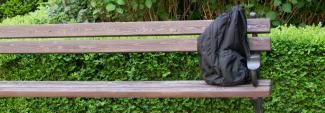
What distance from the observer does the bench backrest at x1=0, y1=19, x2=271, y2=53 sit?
13.6 feet

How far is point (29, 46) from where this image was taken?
4.43 m

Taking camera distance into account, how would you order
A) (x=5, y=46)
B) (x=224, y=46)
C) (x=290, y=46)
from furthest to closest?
(x=5, y=46) < (x=290, y=46) < (x=224, y=46)

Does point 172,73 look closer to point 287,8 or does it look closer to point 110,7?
point 110,7

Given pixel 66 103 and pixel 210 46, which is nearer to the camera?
pixel 210 46

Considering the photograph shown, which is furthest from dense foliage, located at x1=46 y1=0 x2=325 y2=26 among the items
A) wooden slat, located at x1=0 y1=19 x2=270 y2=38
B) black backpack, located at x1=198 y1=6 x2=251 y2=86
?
black backpack, located at x1=198 y1=6 x2=251 y2=86

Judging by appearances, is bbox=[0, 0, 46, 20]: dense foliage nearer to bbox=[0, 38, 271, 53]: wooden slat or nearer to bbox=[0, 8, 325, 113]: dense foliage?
bbox=[0, 8, 325, 113]: dense foliage

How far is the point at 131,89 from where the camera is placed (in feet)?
12.4

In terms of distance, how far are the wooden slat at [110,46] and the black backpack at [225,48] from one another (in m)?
0.21

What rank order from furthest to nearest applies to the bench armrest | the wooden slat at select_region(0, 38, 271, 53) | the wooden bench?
the wooden slat at select_region(0, 38, 271, 53), the wooden bench, the bench armrest

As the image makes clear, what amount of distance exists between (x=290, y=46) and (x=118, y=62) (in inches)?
50.1

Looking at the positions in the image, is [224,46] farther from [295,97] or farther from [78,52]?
[78,52]

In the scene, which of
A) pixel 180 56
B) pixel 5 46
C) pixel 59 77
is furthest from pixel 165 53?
pixel 5 46

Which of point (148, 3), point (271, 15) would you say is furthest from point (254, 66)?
point (148, 3)

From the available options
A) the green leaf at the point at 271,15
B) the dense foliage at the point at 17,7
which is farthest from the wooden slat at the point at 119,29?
the dense foliage at the point at 17,7
